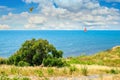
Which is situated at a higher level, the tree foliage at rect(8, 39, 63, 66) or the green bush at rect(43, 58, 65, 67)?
the tree foliage at rect(8, 39, 63, 66)

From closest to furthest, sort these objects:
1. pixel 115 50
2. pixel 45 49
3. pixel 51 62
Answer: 1. pixel 51 62
2. pixel 45 49
3. pixel 115 50

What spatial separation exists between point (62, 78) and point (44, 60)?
41.8 ft

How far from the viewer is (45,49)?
35344 millimetres

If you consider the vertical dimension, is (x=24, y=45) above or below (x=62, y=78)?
above

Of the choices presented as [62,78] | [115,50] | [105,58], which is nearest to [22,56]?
[62,78]

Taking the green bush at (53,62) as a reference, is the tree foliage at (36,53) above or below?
above

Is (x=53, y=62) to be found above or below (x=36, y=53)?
below

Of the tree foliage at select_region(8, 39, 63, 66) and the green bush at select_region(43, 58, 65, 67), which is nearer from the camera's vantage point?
the green bush at select_region(43, 58, 65, 67)

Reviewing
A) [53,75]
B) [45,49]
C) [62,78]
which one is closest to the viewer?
[62,78]

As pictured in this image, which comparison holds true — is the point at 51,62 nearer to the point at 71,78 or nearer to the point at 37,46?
the point at 37,46

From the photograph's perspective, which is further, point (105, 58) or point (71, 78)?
point (105, 58)

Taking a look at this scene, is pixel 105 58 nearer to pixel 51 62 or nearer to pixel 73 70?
pixel 51 62

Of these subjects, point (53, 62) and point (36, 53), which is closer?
point (53, 62)

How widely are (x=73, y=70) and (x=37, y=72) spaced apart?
10.6ft
